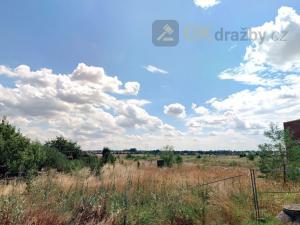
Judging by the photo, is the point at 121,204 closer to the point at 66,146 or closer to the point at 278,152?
the point at 278,152

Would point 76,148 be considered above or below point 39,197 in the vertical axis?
above

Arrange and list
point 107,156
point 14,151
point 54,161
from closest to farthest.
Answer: point 14,151, point 54,161, point 107,156

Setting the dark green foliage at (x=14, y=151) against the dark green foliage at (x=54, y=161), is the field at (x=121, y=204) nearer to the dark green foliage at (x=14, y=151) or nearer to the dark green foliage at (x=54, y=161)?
the dark green foliage at (x=14, y=151)

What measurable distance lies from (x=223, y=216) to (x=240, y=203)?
1893mm

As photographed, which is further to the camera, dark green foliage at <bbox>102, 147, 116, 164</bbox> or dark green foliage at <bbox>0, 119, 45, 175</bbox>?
dark green foliage at <bbox>102, 147, 116, 164</bbox>

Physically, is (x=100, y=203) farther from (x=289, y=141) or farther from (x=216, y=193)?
(x=289, y=141)

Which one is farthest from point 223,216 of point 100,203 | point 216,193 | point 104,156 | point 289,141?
point 104,156

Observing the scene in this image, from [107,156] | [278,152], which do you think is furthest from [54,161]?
[278,152]

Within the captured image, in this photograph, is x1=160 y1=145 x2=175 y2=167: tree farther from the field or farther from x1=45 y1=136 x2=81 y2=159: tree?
the field

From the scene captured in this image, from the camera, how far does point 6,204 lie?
6.18m

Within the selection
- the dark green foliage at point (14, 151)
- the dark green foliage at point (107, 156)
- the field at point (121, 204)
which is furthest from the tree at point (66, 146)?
the field at point (121, 204)

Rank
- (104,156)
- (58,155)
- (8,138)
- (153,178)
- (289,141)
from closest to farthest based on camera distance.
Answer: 1. (153,178)
2. (8,138)
3. (289,141)
4. (58,155)
5. (104,156)

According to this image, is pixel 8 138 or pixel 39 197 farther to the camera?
pixel 8 138

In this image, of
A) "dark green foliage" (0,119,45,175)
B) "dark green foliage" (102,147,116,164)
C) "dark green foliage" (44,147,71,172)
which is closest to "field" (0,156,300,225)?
"dark green foliage" (0,119,45,175)
